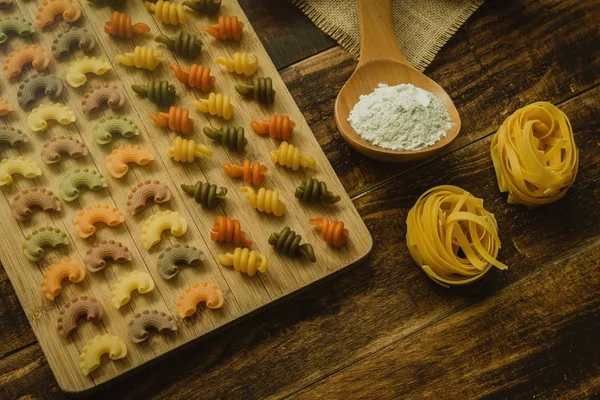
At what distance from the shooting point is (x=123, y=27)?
169 cm

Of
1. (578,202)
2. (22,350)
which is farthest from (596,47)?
(22,350)

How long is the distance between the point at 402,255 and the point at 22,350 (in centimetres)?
85

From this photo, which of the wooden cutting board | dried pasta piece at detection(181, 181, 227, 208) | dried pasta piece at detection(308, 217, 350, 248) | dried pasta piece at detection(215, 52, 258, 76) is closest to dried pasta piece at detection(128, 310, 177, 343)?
the wooden cutting board

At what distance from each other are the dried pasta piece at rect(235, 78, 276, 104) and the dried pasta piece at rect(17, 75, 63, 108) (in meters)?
0.40

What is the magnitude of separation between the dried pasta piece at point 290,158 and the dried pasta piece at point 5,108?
1.89 ft

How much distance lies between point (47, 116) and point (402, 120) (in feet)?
2.55

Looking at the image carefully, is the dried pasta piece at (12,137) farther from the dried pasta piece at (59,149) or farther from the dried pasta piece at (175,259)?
the dried pasta piece at (175,259)

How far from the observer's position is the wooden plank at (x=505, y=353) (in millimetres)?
1633

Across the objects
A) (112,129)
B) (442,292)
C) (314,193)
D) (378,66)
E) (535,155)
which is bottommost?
(442,292)

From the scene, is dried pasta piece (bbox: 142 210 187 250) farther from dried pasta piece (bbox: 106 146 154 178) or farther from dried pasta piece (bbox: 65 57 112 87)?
dried pasta piece (bbox: 65 57 112 87)

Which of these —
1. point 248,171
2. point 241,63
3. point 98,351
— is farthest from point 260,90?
point 98,351

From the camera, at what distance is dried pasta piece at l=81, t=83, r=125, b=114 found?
1647 mm

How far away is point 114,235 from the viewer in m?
1.59

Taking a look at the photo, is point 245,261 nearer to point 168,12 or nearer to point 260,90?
point 260,90
